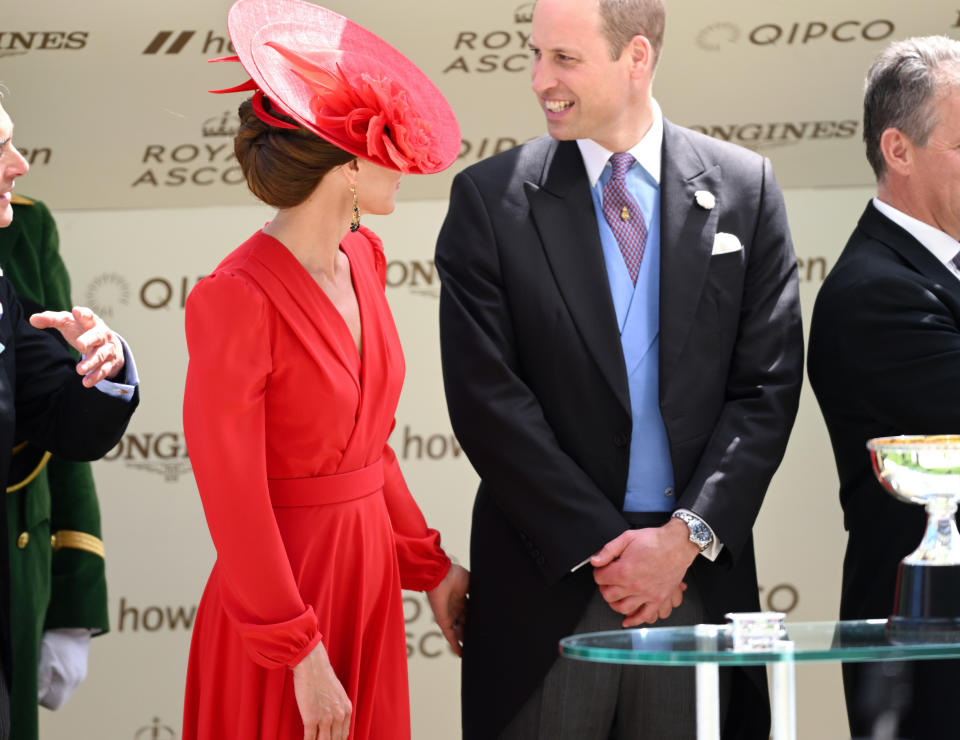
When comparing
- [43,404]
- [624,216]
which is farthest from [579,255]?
[43,404]

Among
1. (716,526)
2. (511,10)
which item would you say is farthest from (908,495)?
(511,10)

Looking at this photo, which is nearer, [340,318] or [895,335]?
[340,318]

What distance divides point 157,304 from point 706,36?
1.60 metres

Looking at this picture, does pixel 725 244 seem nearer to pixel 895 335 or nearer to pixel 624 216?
pixel 624 216

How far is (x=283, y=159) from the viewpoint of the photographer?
7.79ft

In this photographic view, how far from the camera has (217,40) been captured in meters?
3.76

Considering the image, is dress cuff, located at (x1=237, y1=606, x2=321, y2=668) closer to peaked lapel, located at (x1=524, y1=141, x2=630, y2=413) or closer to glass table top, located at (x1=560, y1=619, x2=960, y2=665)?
glass table top, located at (x1=560, y1=619, x2=960, y2=665)

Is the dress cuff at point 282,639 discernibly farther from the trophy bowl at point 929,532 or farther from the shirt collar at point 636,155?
the shirt collar at point 636,155

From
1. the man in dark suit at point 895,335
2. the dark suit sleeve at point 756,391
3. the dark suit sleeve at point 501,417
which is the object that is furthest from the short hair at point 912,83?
the dark suit sleeve at point 501,417

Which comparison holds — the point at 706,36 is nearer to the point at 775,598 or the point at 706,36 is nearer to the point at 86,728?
the point at 775,598

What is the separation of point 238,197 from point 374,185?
1.49 metres

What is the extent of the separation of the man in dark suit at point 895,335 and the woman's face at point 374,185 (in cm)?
92

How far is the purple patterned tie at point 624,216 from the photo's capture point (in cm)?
267

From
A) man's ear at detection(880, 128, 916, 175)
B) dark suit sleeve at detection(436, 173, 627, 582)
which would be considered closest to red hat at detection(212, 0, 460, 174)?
dark suit sleeve at detection(436, 173, 627, 582)
